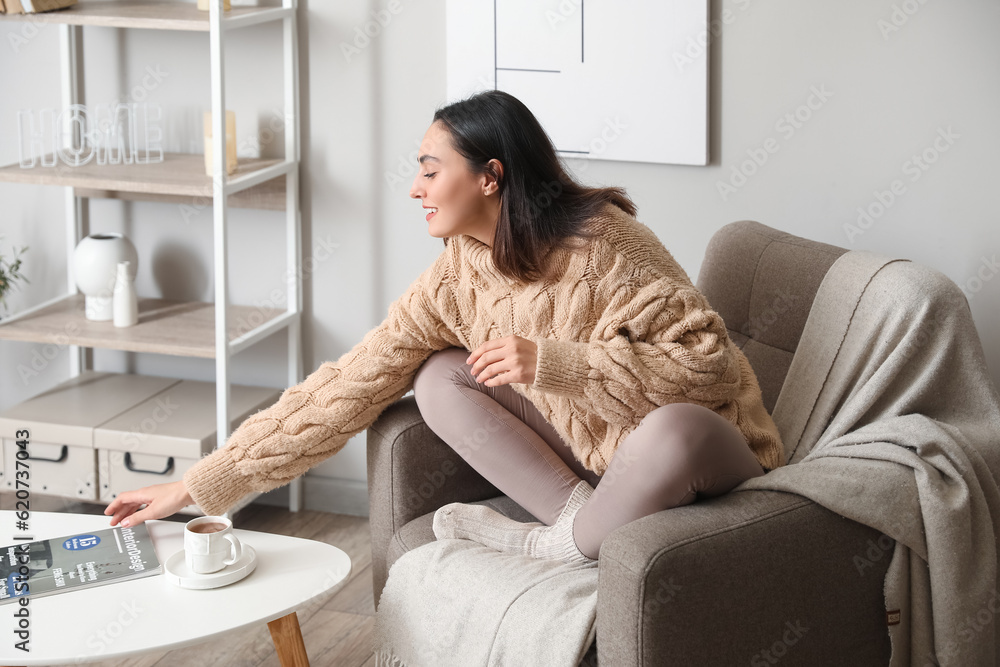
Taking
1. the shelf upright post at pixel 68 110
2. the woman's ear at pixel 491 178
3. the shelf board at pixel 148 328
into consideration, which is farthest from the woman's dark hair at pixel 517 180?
the shelf upright post at pixel 68 110

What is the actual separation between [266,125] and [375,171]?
0.30 meters

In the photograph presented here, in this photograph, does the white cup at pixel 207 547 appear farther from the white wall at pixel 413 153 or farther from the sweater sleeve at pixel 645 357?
the white wall at pixel 413 153

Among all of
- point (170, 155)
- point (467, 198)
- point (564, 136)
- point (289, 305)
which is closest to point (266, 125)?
point (170, 155)

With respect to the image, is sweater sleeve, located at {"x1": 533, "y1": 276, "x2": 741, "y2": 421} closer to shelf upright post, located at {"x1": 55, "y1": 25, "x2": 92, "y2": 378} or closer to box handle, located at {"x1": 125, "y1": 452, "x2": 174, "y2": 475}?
box handle, located at {"x1": 125, "y1": 452, "x2": 174, "y2": 475}

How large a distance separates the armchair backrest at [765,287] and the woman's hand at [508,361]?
0.57 metres

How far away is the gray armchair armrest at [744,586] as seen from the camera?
4.25ft

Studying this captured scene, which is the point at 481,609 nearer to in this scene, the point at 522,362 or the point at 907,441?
the point at 522,362

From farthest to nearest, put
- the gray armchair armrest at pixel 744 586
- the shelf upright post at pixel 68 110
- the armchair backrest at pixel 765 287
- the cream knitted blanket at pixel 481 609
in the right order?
the shelf upright post at pixel 68 110 < the armchair backrest at pixel 765 287 < the cream knitted blanket at pixel 481 609 < the gray armchair armrest at pixel 744 586

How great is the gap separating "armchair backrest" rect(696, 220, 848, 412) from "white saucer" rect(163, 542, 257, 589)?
38.2 inches

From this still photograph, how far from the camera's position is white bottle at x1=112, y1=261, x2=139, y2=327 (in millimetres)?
2516

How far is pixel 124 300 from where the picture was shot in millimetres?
2514

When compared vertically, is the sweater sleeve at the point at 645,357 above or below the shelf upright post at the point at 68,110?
below

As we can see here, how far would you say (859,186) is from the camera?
2172mm

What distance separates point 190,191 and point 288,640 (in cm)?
114
